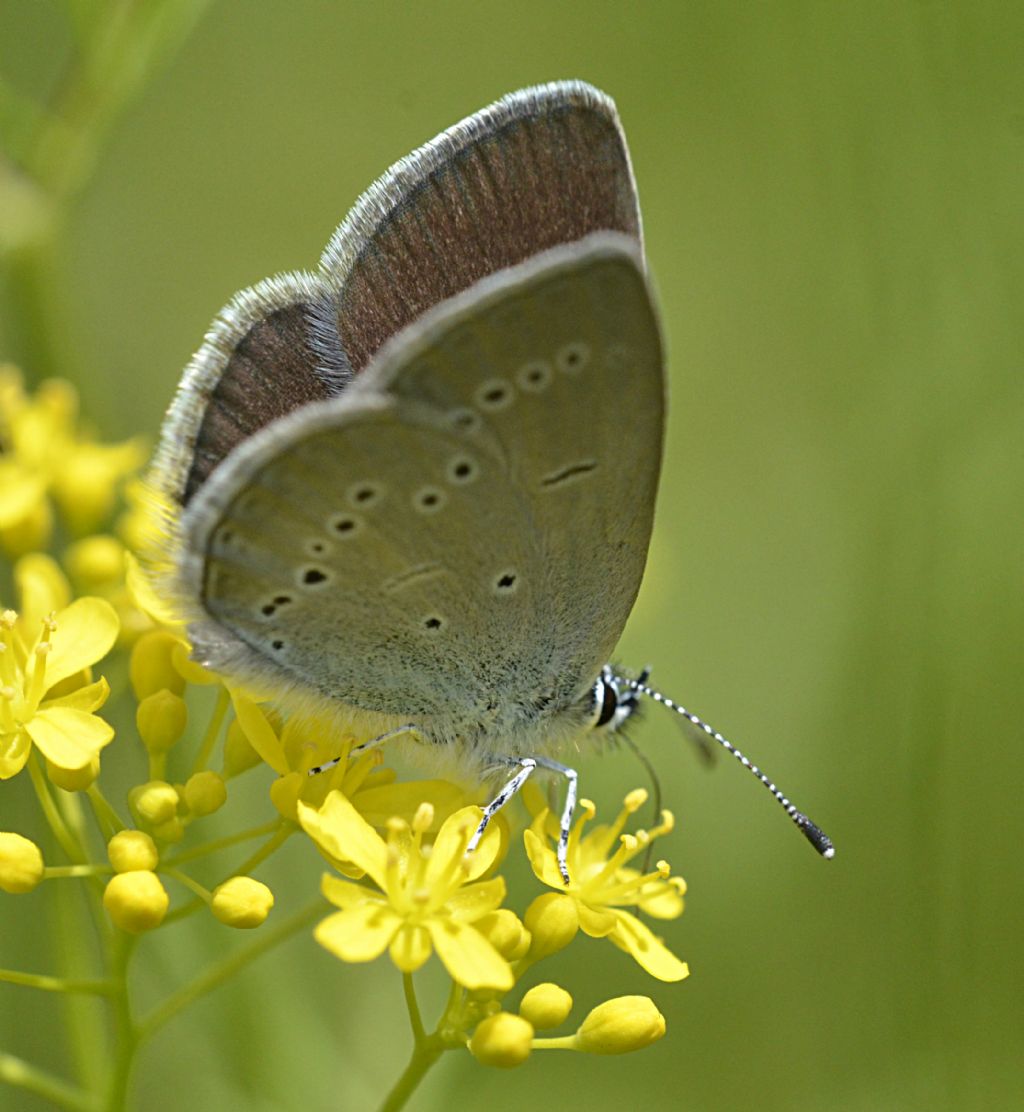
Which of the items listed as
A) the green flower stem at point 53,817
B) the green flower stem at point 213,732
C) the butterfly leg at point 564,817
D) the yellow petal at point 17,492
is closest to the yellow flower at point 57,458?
the yellow petal at point 17,492

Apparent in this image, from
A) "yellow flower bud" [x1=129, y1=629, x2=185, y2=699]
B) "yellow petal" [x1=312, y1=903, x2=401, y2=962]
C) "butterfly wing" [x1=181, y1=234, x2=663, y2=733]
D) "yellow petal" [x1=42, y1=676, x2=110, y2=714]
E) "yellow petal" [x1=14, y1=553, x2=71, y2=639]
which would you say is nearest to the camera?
"yellow petal" [x1=312, y1=903, x2=401, y2=962]

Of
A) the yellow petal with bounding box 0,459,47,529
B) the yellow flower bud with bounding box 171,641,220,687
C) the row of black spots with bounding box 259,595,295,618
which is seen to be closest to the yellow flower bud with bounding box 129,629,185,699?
the yellow flower bud with bounding box 171,641,220,687

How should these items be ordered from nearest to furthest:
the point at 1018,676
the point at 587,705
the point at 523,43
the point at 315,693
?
the point at 315,693 < the point at 587,705 < the point at 1018,676 < the point at 523,43

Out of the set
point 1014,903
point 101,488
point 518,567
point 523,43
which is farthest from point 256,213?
point 1014,903

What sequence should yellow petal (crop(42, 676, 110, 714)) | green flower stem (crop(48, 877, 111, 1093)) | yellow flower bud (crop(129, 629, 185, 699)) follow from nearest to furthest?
yellow petal (crop(42, 676, 110, 714)) → green flower stem (crop(48, 877, 111, 1093)) → yellow flower bud (crop(129, 629, 185, 699))

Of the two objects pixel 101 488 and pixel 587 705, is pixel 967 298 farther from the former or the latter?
pixel 101 488

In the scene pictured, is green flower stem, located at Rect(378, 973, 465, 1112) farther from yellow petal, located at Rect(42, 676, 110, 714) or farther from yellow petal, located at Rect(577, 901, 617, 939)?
yellow petal, located at Rect(42, 676, 110, 714)

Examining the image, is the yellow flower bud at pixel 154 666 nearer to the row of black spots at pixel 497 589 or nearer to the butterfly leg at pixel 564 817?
the row of black spots at pixel 497 589
